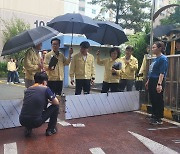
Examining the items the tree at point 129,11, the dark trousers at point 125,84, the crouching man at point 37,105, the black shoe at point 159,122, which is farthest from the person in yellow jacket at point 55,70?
the tree at point 129,11

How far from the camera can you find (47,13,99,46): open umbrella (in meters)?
6.64

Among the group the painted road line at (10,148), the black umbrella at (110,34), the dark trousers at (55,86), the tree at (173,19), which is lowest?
the painted road line at (10,148)

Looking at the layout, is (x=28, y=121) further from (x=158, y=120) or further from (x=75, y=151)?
(x=158, y=120)

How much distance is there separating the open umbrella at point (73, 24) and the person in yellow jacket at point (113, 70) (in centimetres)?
71

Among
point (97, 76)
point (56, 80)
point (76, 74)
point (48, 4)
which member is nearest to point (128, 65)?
point (76, 74)

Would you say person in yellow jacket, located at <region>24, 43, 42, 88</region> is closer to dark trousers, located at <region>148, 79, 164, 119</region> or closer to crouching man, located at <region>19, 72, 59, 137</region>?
crouching man, located at <region>19, 72, 59, 137</region>

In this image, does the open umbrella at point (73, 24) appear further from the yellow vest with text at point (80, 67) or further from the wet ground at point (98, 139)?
the wet ground at point (98, 139)

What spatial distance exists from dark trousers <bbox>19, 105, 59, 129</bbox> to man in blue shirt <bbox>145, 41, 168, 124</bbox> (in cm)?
223

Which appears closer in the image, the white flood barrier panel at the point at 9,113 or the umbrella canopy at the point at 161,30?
the white flood barrier panel at the point at 9,113

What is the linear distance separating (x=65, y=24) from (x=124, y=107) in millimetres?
2658

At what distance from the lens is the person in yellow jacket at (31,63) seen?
6.03 metres

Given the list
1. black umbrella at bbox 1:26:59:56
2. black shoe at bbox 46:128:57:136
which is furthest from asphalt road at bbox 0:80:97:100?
black shoe at bbox 46:128:57:136

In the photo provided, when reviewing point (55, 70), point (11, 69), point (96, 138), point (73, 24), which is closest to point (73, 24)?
point (73, 24)

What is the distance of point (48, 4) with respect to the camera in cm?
3859
